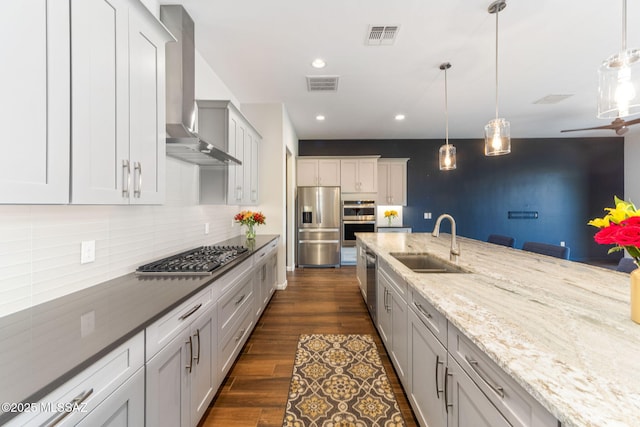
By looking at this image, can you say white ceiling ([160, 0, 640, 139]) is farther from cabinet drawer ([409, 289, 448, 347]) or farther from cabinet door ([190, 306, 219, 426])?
cabinet door ([190, 306, 219, 426])

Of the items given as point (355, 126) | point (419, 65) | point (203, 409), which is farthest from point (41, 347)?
point (355, 126)

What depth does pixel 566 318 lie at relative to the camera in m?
0.99

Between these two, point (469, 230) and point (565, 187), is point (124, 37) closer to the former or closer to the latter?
point (469, 230)

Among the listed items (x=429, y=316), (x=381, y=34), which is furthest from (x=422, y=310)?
(x=381, y=34)

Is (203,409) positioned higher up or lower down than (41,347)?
lower down

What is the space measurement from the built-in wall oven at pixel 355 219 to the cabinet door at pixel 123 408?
4.91 metres

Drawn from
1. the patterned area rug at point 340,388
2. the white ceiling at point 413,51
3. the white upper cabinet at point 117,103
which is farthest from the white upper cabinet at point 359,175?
the white upper cabinet at point 117,103

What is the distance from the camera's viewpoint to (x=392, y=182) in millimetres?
6180

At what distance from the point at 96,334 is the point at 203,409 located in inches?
37.5

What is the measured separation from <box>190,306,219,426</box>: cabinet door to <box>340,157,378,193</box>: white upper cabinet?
15.1ft

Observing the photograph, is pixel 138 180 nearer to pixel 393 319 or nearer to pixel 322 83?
pixel 393 319

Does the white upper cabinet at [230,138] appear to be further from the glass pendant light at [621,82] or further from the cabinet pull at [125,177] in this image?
the glass pendant light at [621,82]

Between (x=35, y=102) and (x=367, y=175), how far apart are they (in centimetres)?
542

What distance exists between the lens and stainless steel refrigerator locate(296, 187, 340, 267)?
5551 mm
